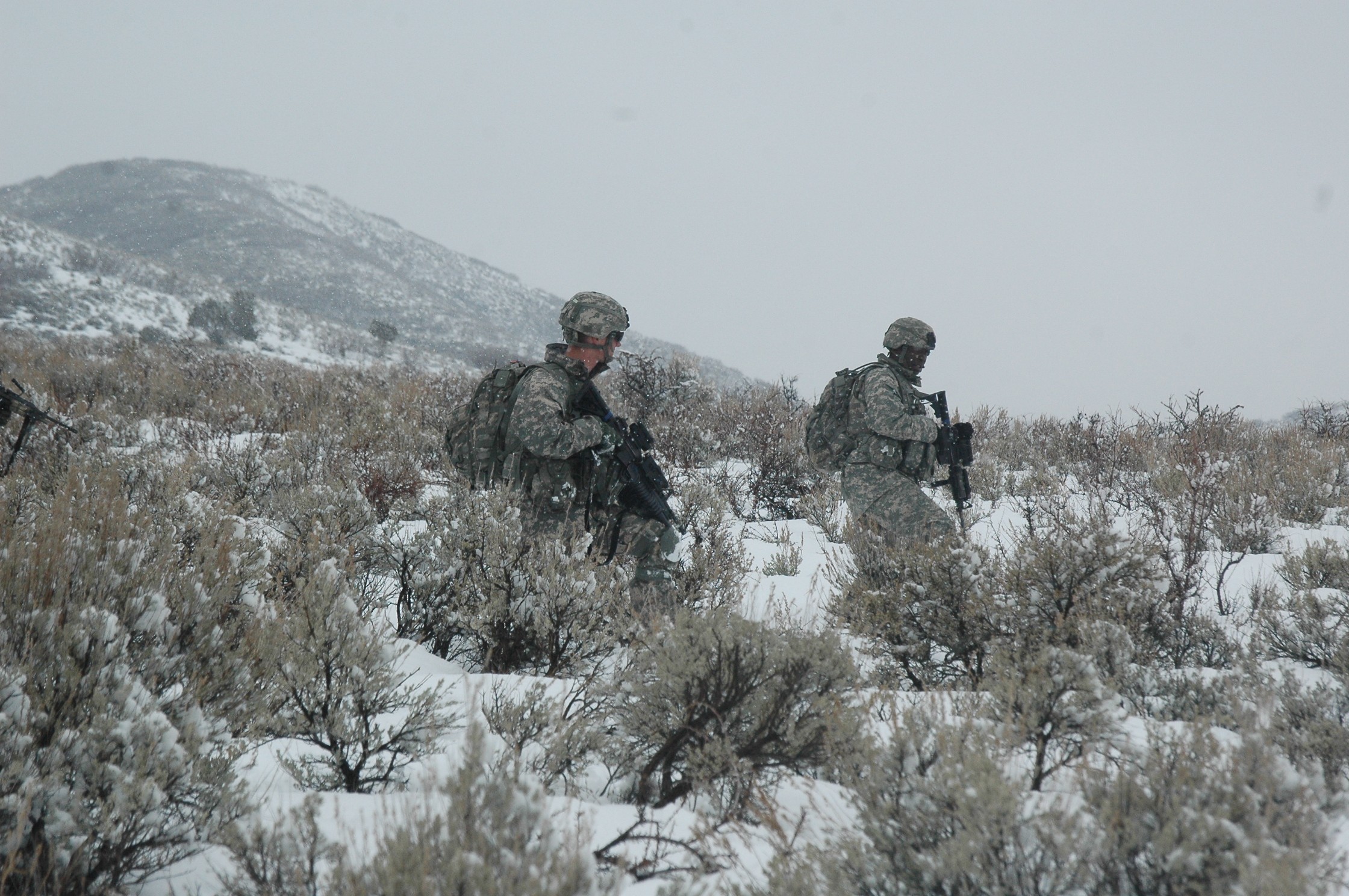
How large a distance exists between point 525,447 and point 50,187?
10246 centimetres

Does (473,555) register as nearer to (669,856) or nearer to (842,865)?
(669,856)

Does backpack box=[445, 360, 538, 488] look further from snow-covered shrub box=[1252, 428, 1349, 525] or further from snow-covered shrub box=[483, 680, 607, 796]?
snow-covered shrub box=[1252, 428, 1349, 525]

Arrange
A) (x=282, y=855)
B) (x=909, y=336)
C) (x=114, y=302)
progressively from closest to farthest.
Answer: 1. (x=282, y=855)
2. (x=909, y=336)
3. (x=114, y=302)

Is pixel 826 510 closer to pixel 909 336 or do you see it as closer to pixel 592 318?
pixel 909 336

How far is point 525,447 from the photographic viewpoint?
372cm

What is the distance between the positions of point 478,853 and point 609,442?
258 cm

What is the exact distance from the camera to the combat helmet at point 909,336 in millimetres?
5141

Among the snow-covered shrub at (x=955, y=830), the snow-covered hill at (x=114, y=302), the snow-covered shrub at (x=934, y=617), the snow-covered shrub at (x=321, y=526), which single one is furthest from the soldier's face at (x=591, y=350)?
the snow-covered hill at (x=114, y=302)

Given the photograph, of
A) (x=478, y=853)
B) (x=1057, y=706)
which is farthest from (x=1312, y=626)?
(x=478, y=853)

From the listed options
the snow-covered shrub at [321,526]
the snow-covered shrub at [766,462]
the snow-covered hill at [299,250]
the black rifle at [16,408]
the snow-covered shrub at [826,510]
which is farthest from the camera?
the snow-covered hill at [299,250]

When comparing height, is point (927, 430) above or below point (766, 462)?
above

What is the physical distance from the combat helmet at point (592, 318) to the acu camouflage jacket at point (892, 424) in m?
2.01

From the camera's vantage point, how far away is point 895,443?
498 cm

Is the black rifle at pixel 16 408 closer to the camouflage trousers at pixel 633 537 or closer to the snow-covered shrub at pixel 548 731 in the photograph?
the camouflage trousers at pixel 633 537
